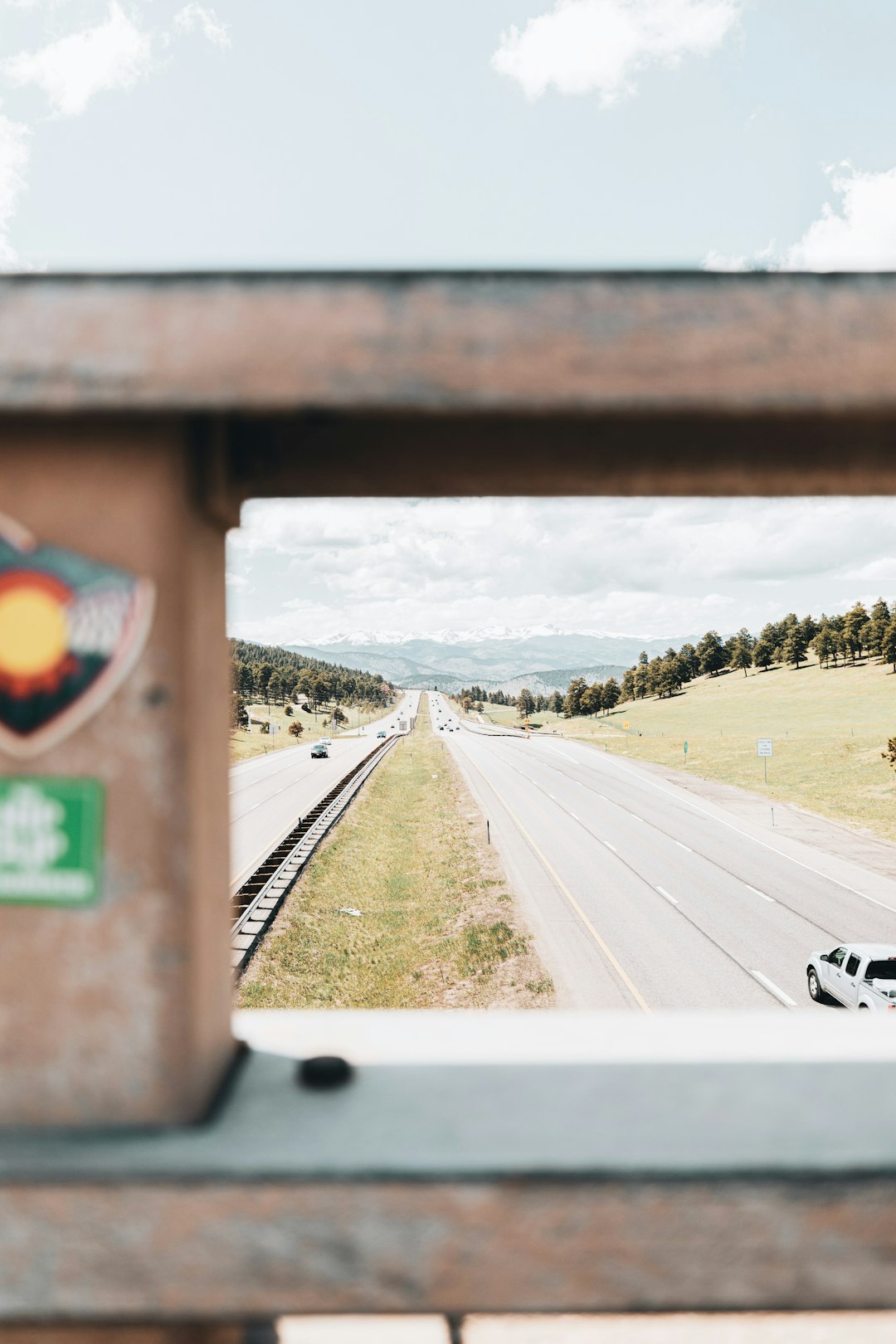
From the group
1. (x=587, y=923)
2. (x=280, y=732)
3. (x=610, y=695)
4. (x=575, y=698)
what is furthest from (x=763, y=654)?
(x=587, y=923)

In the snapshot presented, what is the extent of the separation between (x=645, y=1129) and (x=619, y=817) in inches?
1396

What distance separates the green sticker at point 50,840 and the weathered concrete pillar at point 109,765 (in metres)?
0.02

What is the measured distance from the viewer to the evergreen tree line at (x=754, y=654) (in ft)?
362

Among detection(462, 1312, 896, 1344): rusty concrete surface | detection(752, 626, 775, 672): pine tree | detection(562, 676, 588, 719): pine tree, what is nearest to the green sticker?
detection(462, 1312, 896, 1344): rusty concrete surface

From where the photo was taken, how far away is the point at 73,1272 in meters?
3.24

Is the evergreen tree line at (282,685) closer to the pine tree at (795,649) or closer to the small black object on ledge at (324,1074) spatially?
the pine tree at (795,649)

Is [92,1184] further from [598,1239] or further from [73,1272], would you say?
[598,1239]

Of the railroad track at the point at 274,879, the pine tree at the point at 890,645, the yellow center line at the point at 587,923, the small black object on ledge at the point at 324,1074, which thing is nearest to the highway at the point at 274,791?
Answer: the railroad track at the point at 274,879

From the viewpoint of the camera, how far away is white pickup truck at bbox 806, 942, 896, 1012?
545 inches

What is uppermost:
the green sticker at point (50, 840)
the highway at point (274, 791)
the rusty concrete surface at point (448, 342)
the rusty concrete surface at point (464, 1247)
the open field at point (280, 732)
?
the rusty concrete surface at point (448, 342)

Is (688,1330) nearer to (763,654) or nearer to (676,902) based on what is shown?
(676,902)

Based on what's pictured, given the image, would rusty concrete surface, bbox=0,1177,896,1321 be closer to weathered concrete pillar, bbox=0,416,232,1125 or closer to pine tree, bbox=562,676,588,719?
weathered concrete pillar, bbox=0,416,232,1125

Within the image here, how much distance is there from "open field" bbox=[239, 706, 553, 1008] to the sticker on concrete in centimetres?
1400

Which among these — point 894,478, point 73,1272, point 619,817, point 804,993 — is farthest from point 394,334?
point 619,817
